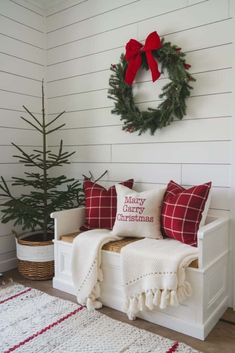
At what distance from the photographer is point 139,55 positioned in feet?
7.43

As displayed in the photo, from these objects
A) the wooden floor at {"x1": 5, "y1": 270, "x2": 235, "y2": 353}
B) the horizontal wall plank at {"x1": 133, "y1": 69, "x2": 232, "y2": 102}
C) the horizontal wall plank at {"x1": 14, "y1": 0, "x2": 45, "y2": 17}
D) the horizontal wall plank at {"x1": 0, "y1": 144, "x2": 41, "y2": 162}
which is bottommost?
the wooden floor at {"x1": 5, "y1": 270, "x2": 235, "y2": 353}

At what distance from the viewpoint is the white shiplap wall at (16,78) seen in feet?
8.63

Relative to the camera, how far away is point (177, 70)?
6.88 ft

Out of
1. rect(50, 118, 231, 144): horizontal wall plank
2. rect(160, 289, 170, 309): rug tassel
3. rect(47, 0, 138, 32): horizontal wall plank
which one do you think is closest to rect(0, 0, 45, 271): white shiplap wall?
rect(47, 0, 138, 32): horizontal wall plank

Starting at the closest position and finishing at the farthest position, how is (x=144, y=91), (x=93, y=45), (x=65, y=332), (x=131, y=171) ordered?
(x=65, y=332) < (x=144, y=91) < (x=131, y=171) < (x=93, y=45)

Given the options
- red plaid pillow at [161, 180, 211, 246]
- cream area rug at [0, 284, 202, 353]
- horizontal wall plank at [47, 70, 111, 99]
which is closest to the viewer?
cream area rug at [0, 284, 202, 353]

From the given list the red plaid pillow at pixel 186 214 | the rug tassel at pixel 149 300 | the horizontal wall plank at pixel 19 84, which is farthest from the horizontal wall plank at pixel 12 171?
the rug tassel at pixel 149 300

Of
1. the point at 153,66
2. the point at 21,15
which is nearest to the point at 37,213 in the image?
the point at 153,66

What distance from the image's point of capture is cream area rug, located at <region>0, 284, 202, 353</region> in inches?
60.2

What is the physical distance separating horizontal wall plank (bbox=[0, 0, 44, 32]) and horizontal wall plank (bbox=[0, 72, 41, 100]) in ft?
1.70

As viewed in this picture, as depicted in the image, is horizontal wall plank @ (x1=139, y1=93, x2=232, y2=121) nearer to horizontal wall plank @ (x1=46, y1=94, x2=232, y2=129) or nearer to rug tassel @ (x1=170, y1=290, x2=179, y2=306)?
horizontal wall plank @ (x1=46, y1=94, x2=232, y2=129)

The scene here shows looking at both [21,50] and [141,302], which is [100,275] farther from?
[21,50]

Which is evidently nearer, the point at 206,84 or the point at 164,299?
the point at 164,299

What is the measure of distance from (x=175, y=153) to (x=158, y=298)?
1059mm
